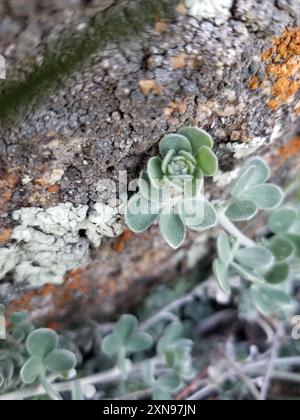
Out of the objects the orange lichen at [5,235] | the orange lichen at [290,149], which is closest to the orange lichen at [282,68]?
the orange lichen at [290,149]

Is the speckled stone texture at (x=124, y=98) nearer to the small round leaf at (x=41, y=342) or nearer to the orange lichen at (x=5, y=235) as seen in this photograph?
the orange lichen at (x=5, y=235)

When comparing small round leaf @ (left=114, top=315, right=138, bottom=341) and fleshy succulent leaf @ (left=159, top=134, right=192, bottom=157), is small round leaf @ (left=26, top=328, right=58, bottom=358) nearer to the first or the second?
small round leaf @ (left=114, top=315, right=138, bottom=341)

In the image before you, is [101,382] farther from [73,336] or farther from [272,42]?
[272,42]

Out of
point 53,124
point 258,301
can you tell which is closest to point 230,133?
point 53,124

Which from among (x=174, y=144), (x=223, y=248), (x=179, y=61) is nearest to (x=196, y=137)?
(x=174, y=144)

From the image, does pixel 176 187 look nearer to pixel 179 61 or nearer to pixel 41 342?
pixel 179 61

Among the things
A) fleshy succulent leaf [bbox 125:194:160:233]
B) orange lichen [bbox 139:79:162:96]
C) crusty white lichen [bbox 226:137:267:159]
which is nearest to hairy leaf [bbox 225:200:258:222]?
crusty white lichen [bbox 226:137:267:159]

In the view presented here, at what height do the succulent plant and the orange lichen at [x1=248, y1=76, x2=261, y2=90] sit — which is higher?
the orange lichen at [x1=248, y1=76, x2=261, y2=90]
